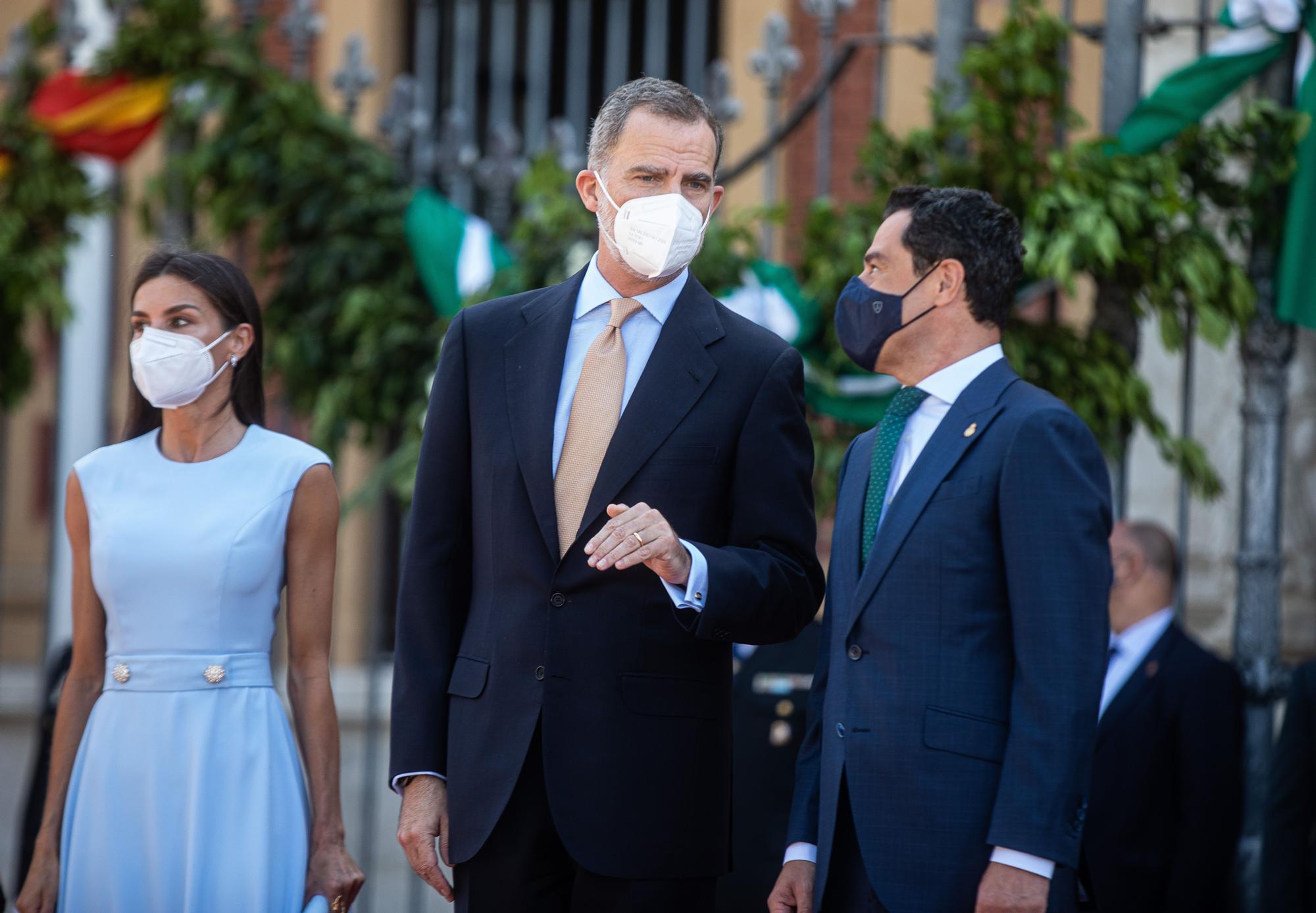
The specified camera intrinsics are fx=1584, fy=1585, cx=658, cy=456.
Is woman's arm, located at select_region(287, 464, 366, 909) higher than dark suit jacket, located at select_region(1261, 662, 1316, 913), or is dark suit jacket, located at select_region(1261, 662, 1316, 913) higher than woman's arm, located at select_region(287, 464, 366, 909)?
woman's arm, located at select_region(287, 464, 366, 909)

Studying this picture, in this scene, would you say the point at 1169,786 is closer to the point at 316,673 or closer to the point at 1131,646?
the point at 1131,646

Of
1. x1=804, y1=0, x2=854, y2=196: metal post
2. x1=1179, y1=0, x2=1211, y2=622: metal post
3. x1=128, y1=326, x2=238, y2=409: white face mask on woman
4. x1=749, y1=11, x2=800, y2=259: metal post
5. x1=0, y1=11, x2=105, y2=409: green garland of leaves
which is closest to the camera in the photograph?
x1=128, y1=326, x2=238, y2=409: white face mask on woman

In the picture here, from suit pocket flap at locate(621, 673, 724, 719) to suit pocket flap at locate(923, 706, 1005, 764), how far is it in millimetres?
368

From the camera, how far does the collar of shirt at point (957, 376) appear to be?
2.75 m

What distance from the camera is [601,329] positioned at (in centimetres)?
276

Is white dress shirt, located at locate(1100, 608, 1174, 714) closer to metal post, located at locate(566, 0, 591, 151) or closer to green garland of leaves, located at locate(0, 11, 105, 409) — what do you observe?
metal post, located at locate(566, 0, 591, 151)

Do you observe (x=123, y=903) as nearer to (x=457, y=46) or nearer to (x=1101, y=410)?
(x=1101, y=410)

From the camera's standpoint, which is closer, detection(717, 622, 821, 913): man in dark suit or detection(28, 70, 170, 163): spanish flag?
detection(717, 622, 821, 913): man in dark suit

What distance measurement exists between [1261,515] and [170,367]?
329 cm

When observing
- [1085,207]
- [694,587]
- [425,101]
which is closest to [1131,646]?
[1085,207]

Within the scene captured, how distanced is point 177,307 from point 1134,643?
296 centimetres

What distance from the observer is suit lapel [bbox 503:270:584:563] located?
260 cm

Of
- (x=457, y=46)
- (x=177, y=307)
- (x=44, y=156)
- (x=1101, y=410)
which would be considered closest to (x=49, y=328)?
(x=44, y=156)

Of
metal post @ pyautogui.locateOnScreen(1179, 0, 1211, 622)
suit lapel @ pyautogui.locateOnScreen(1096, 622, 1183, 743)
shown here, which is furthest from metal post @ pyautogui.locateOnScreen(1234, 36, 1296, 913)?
suit lapel @ pyautogui.locateOnScreen(1096, 622, 1183, 743)
